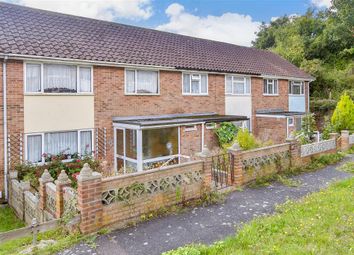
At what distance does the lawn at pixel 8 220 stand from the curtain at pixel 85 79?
514 cm

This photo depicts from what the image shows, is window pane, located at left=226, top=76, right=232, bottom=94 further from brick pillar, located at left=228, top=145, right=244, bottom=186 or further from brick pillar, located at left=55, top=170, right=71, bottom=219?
brick pillar, located at left=55, top=170, right=71, bottom=219

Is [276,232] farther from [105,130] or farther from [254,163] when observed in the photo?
[105,130]

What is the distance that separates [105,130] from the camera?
12.3 m

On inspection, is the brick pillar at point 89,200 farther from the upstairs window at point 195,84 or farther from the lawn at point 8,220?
the upstairs window at point 195,84

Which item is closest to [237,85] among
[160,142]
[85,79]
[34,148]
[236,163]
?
[160,142]

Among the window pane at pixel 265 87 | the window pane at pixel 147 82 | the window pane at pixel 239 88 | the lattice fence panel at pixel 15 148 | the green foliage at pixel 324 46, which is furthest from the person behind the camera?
the green foliage at pixel 324 46

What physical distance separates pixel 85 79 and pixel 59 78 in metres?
1.06

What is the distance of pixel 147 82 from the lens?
13773 mm

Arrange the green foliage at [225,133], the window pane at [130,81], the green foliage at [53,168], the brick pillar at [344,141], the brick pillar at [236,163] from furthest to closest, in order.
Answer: the brick pillar at [344,141] → the green foliage at [225,133] → the window pane at [130,81] → the green foliage at [53,168] → the brick pillar at [236,163]

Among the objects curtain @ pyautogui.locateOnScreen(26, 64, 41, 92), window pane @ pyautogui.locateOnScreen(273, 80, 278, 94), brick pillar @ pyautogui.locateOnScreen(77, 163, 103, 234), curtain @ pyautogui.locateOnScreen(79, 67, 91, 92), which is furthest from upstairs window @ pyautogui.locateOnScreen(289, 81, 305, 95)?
brick pillar @ pyautogui.locateOnScreen(77, 163, 103, 234)

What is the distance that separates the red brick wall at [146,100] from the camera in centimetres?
1220

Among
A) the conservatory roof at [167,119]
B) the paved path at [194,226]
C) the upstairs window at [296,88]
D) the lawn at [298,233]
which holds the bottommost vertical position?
the paved path at [194,226]

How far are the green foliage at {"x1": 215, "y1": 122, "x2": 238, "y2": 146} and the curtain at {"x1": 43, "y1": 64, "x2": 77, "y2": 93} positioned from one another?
7433 mm

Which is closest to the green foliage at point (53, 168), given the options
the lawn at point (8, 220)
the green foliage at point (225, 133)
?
the lawn at point (8, 220)
